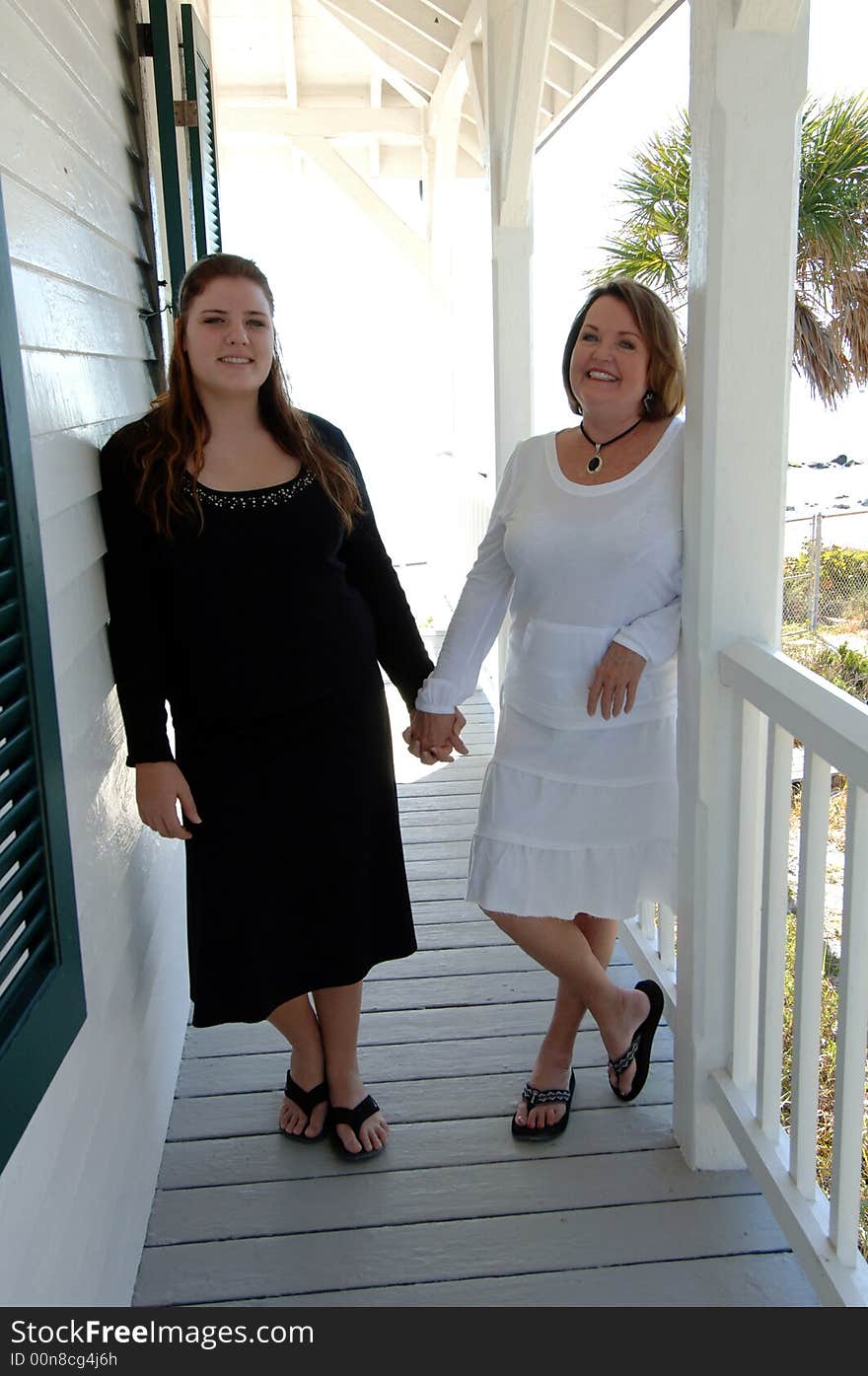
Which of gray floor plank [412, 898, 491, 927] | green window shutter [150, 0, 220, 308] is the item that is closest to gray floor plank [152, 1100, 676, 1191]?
gray floor plank [412, 898, 491, 927]

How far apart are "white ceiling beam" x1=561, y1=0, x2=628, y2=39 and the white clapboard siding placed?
2.44m

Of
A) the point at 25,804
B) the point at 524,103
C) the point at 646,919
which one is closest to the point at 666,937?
the point at 646,919

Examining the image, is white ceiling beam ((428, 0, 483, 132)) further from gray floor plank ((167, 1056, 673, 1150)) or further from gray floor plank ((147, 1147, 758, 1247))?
gray floor plank ((147, 1147, 758, 1247))

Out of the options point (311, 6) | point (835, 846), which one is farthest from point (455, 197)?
point (835, 846)

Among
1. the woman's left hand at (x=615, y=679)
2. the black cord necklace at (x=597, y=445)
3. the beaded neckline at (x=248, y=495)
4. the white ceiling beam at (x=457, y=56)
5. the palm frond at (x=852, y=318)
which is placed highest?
the white ceiling beam at (x=457, y=56)

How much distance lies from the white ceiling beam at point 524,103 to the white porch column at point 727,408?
189 cm

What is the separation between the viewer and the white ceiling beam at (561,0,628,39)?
4.22 m

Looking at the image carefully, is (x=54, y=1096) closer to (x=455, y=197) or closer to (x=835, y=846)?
(x=835, y=846)

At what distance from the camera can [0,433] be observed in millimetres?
1239

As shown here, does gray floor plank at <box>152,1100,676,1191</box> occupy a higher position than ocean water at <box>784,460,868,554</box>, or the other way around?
ocean water at <box>784,460,868,554</box>

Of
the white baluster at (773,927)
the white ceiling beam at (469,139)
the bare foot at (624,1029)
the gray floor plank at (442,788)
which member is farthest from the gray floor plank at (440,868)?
the white ceiling beam at (469,139)

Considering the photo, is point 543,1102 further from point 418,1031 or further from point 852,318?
point 852,318

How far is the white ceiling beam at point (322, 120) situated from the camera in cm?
754

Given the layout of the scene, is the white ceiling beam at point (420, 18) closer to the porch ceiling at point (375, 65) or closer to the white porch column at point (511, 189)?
the porch ceiling at point (375, 65)
